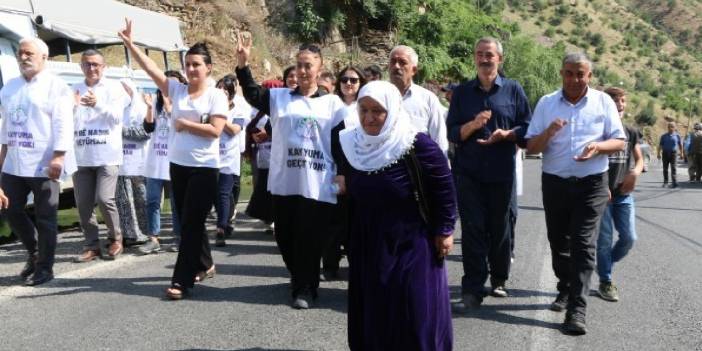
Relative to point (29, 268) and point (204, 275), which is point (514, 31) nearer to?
point (204, 275)

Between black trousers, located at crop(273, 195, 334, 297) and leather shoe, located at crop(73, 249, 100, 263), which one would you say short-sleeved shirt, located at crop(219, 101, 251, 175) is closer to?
leather shoe, located at crop(73, 249, 100, 263)

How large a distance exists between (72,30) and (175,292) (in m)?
7.97

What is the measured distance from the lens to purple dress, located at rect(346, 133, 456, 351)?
12.8 feet

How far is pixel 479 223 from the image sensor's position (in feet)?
19.7

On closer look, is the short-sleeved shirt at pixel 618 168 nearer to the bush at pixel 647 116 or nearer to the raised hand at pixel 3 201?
the raised hand at pixel 3 201

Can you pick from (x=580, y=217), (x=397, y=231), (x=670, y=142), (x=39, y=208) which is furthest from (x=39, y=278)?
(x=670, y=142)

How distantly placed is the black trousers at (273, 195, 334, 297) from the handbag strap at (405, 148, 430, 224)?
205 centimetres

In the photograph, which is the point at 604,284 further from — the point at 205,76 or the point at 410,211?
the point at 205,76

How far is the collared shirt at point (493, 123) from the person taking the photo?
5945mm

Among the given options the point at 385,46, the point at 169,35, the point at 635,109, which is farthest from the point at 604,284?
the point at 635,109

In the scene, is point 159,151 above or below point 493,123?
below

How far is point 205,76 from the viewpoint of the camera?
244 inches

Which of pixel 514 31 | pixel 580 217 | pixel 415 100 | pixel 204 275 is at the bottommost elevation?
pixel 204 275

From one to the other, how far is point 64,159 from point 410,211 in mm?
3815
